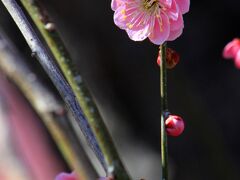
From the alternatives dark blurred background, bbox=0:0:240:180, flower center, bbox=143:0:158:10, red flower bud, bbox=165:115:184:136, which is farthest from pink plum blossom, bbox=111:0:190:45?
dark blurred background, bbox=0:0:240:180

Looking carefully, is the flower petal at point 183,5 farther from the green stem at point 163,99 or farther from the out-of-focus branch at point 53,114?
the out-of-focus branch at point 53,114

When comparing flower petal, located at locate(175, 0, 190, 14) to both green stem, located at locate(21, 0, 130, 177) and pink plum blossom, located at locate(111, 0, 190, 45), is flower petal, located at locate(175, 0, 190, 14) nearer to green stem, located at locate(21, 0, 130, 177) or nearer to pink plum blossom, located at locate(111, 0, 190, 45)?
pink plum blossom, located at locate(111, 0, 190, 45)

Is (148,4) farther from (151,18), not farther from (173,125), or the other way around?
(173,125)

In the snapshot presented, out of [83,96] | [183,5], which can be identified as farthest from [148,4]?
[83,96]

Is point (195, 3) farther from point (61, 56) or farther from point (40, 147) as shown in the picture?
point (61, 56)

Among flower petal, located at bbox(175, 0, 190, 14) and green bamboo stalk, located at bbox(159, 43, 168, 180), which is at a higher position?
flower petal, located at bbox(175, 0, 190, 14)

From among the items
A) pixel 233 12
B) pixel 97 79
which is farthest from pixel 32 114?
pixel 233 12

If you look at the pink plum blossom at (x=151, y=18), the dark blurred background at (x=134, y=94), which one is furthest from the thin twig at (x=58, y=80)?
the dark blurred background at (x=134, y=94)
